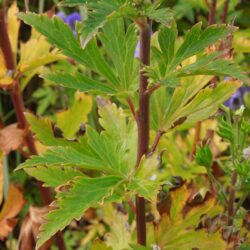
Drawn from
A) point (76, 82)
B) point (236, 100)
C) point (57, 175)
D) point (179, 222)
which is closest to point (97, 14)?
point (76, 82)

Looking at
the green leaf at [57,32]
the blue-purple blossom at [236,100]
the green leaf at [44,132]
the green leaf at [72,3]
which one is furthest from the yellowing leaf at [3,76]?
the blue-purple blossom at [236,100]

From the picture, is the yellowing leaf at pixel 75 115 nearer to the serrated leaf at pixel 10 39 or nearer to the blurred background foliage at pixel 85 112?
the blurred background foliage at pixel 85 112

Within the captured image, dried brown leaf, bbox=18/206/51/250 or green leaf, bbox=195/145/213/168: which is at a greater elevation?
green leaf, bbox=195/145/213/168

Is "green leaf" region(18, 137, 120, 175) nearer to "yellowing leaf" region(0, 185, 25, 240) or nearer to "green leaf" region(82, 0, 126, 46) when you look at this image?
"green leaf" region(82, 0, 126, 46)

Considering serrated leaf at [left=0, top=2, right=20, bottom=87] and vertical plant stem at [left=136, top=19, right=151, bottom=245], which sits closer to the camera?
vertical plant stem at [left=136, top=19, right=151, bottom=245]

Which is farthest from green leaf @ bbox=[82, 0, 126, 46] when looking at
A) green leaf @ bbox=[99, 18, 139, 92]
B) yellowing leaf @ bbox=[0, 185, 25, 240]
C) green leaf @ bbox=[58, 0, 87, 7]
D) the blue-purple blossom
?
the blue-purple blossom

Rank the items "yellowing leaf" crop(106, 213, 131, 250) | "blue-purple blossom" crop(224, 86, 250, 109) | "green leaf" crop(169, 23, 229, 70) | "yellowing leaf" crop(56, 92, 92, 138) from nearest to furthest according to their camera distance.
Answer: "green leaf" crop(169, 23, 229, 70) < "yellowing leaf" crop(106, 213, 131, 250) < "yellowing leaf" crop(56, 92, 92, 138) < "blue-purple blossom" crop(224, 86, 250, 109)

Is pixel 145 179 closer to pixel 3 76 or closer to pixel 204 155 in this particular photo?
pixel 204 155
